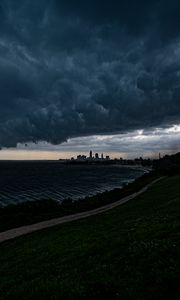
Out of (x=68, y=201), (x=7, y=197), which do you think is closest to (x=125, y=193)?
(x=68, y=201)

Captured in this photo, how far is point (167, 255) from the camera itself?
38.0ft

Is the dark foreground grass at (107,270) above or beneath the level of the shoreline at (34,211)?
above

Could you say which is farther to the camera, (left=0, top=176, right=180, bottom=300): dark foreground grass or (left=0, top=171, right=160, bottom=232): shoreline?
(left=0, top=171, right=160, bottom=232): shoreline

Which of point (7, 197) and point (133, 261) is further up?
point (133, 261)

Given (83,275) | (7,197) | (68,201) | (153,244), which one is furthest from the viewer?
(7,197)

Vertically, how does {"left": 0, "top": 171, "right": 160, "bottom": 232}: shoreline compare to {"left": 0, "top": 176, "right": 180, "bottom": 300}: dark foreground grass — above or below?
below

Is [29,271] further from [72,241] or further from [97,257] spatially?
[72,241]

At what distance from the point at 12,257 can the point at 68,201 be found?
4401cm

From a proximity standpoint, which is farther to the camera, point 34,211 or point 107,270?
point 34,211

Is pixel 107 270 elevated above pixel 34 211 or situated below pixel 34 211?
above

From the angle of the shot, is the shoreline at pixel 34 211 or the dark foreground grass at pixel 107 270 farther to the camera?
the shoreline at pixel 34 211

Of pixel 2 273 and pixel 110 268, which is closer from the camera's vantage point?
pixel 110 268

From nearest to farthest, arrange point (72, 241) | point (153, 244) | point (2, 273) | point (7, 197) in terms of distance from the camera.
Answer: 1. point (153, 244)
2. point (2, 273)
3. point (72, 241)
4. point (7, 197)

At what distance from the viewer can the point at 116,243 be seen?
1525 cm
